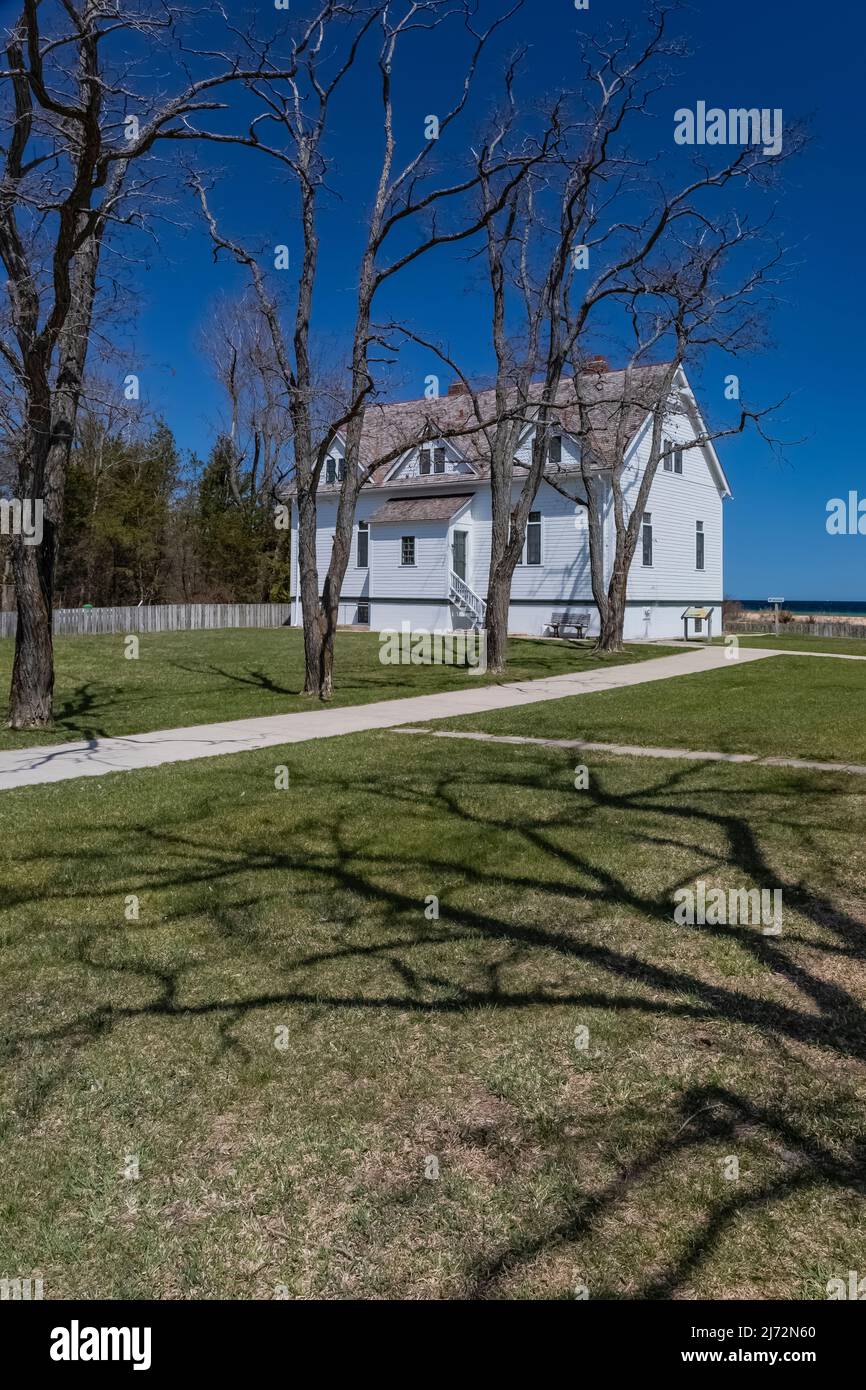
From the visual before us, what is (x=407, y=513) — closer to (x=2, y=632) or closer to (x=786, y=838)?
(x=2, y=632)

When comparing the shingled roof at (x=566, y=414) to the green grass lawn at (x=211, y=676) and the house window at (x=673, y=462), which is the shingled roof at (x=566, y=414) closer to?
the house window at (x=673, y=462)

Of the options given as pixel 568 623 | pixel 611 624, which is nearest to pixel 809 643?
pixel 568 623

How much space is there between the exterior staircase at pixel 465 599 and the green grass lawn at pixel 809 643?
24.3 feet

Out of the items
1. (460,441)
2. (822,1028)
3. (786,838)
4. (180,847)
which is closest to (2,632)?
(460,441)

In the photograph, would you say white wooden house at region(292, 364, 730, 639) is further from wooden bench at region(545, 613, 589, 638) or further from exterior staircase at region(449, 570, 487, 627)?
wooden bench at region(545, 613, 589, 638)

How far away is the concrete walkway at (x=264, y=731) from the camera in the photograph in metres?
10.5

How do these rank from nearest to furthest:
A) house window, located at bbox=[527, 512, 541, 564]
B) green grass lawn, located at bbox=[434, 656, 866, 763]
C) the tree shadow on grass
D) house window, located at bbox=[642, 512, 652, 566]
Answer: the tree shadow on grass < green grass lawn, located at bbox=[434, 656, 866, 763] < house window, located at bbox=[527, 512, 541, 564] < house window, located at bbox=[642, 512, 652, 566]

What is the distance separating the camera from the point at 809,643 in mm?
34344

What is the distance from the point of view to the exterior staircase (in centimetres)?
3294

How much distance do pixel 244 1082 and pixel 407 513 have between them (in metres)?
31.1

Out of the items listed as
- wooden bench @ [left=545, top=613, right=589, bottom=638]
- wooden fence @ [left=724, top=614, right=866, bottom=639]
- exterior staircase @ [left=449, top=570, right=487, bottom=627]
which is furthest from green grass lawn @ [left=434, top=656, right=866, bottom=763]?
wooden fence @ [left=724, top=614, right=866, bottom=639]

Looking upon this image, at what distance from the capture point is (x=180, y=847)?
7.28m

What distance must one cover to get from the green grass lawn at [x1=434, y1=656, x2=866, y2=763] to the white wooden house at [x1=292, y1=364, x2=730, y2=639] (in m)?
12.8

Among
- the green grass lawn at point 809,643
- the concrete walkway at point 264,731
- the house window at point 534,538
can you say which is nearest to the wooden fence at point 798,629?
the green grass lawn at point 809,643
